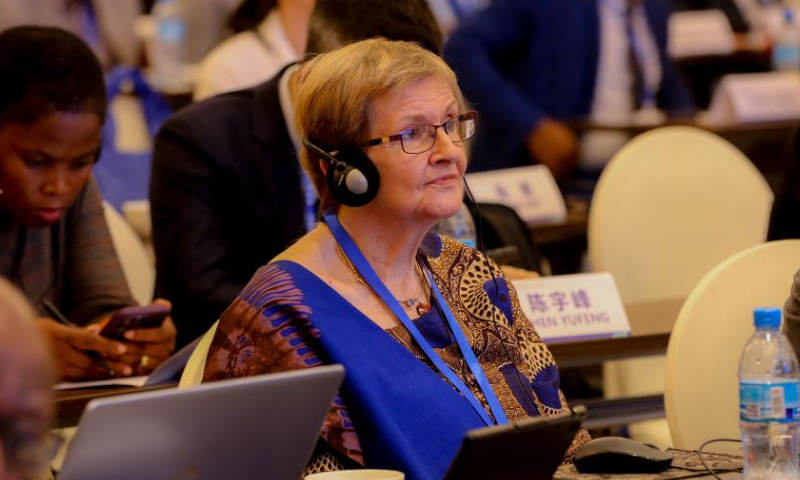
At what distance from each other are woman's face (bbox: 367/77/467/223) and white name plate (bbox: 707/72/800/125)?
11.8 feet

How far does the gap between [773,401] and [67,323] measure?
145cm

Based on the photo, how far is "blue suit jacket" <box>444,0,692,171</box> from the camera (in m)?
5.37

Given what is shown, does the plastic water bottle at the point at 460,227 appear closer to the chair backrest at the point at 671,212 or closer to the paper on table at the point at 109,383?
the chair backrest at the point at 671,212

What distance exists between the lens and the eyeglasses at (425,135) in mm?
2234

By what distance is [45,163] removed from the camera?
2721 millimetres

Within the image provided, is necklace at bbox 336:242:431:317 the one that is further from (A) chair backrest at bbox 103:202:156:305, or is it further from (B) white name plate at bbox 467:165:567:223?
(B) white name plate at bbox 467:165:567:223

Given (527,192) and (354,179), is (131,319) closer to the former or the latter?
(354,179)

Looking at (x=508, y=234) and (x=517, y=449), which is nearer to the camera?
(x=517, y=449)

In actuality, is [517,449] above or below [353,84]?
below

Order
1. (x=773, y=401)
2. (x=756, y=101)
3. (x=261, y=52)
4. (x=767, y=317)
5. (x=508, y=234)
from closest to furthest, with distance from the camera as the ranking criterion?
(x=773, y=401), (x=767, y=317), (x=508, y=234), (x=261, y=52), (x=756, y=101)

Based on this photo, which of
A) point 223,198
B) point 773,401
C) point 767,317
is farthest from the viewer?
point 223,198

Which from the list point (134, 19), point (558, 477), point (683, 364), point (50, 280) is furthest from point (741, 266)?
point (134, 19)

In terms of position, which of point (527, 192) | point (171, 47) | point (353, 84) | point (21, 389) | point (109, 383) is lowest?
point (527, 192)

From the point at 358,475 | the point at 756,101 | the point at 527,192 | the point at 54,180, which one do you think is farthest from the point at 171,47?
the point at 358,475
